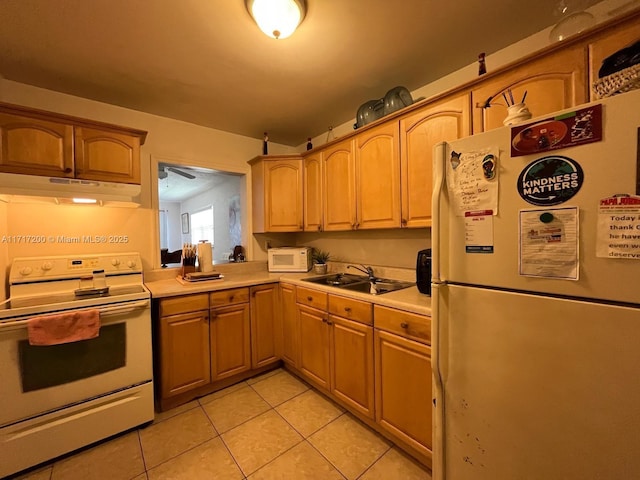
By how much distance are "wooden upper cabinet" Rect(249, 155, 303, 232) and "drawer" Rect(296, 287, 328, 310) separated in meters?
0.82

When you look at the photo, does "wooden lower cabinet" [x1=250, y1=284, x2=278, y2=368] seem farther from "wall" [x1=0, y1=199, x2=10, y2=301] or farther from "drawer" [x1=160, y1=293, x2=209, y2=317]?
"wall" [x1=0, y1=199, x2=10, y2=301]

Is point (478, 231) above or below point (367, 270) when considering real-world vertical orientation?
above

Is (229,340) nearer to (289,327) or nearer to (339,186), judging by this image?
(289,327)

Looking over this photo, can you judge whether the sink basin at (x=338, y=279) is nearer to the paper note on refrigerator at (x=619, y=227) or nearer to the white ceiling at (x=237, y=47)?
the white ceiling at (x=237, y=47)

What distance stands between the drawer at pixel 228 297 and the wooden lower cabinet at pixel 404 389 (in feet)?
4.01

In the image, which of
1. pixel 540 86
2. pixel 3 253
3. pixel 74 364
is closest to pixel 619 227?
pixel 540 86

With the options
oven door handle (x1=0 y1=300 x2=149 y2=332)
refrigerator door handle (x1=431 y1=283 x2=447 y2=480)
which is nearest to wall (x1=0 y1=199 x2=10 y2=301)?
oven door handle (x1=0 y1=300 x2=149 y2=332)

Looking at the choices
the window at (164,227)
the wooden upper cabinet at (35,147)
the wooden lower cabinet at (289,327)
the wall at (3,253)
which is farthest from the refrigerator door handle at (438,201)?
the window at (164,227)

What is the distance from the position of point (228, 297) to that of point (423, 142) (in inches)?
75.5

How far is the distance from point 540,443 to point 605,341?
38 centimetres

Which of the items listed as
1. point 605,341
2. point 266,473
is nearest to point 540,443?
point 605,341

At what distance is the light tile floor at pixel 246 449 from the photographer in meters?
1.44

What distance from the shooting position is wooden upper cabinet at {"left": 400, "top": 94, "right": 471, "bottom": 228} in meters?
1.55

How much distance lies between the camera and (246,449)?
160cm
